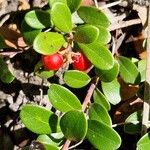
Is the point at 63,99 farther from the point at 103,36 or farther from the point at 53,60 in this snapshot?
the point at 103,36

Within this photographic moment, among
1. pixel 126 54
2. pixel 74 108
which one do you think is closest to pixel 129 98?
pixel 126 54

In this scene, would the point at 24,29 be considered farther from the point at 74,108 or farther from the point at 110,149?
the point at 110,149

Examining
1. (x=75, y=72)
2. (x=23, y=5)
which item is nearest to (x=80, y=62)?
(x=75, y=72)

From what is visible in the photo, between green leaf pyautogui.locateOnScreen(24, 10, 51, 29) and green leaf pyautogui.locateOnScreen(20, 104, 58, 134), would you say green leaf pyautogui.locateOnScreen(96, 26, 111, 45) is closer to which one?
green leaf pyautogui.locateOnScreen(24, 10, 51, 29)

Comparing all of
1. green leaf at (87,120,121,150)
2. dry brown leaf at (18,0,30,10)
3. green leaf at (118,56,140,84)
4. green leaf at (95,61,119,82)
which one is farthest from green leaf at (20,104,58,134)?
dry brown leaf at (18,0,30,10)

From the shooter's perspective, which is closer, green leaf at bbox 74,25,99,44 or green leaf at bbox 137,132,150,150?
green leaf at bbox 74,25,99,44

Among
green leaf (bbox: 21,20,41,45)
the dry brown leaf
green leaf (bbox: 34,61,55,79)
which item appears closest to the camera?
green leaf (bbox: 21,20,41,45)
